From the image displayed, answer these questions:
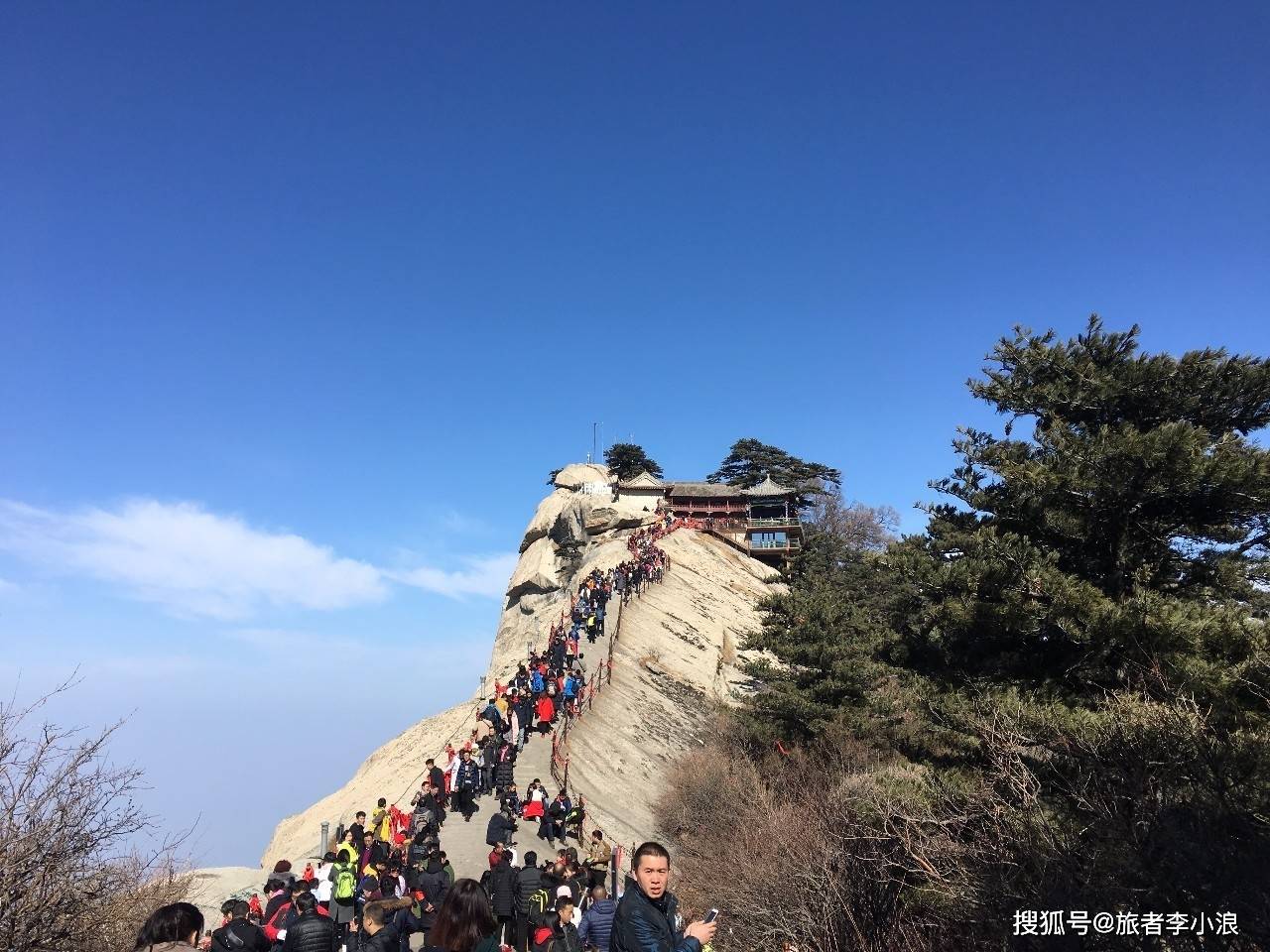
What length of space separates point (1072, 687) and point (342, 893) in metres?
11.4

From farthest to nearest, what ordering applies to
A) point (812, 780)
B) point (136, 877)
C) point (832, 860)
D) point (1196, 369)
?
point (812, 780)
point (1196, 369)
point (832, 860)
point (136, 877)

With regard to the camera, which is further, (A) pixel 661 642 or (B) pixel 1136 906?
(A) pixel 661 642

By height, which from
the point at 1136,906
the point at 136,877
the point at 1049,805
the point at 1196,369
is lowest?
the point at 136,877

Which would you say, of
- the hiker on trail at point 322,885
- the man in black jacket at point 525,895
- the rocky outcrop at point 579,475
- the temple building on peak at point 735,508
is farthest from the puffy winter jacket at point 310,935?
the rocky outcrop at point 579,475

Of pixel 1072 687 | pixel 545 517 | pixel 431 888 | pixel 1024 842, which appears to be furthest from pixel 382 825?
pixel 545 517

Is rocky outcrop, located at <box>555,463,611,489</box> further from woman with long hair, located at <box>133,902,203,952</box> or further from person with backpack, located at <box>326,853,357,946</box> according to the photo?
woman with long hair, located at <box>133,902,203,952</box>

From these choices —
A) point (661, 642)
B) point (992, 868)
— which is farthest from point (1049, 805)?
point (661, 642)

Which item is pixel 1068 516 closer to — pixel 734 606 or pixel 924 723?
pixel 924 723

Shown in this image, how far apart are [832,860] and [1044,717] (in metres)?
3.59

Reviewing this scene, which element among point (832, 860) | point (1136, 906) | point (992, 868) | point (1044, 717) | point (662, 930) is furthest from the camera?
point (832, 860)

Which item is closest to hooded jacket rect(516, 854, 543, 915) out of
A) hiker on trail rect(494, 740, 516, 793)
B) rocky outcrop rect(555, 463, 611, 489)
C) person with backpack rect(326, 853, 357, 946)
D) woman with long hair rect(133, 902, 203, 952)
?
person with backpack rect(326, 853, 357, 946)

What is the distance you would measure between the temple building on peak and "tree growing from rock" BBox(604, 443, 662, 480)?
13.5 feet

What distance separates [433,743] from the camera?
84.6 ft

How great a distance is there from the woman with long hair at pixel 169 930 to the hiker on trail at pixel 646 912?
2.35 metres
